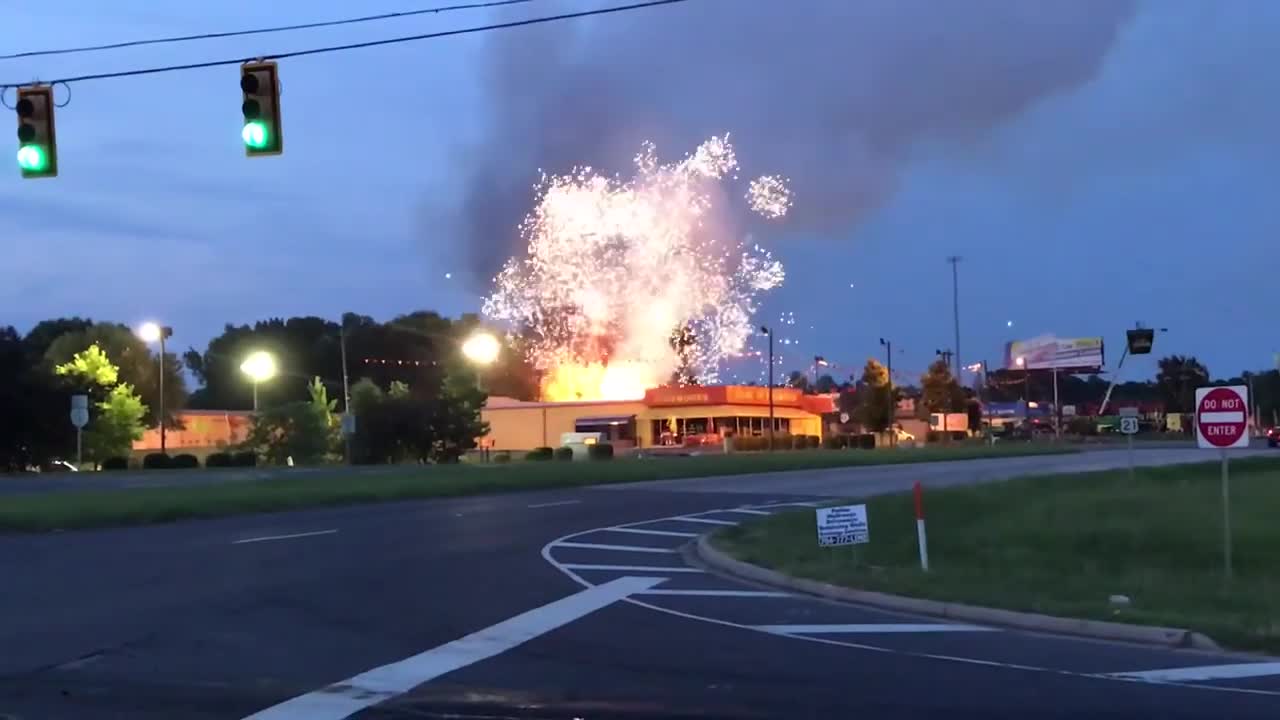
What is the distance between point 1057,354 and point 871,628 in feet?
380

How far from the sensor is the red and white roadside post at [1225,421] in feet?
48.0

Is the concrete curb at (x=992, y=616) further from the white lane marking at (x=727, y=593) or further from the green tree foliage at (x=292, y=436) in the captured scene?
the green tree foliage at (x=292, y=436)

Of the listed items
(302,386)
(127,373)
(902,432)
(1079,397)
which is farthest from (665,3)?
(1079,397)

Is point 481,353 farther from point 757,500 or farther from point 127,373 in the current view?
point 757,500

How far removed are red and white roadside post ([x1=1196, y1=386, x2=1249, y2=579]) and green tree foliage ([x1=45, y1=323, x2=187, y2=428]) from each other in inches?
3290

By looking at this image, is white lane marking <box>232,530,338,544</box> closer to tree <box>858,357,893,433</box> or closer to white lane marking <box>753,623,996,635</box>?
white lane marking <box>753,623,996,635</box>

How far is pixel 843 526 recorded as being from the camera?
1662 cm

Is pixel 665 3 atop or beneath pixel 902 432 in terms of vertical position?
atop

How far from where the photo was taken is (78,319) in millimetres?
113375

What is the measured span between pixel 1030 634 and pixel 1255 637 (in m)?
1.97

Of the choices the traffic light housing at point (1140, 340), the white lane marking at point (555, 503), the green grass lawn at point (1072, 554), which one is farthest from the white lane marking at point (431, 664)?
the traffic light housing at point (1140, 340)

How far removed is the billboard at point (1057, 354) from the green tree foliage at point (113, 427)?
3217 inches

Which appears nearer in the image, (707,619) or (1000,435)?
(707,619)

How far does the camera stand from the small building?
85.9 metres
